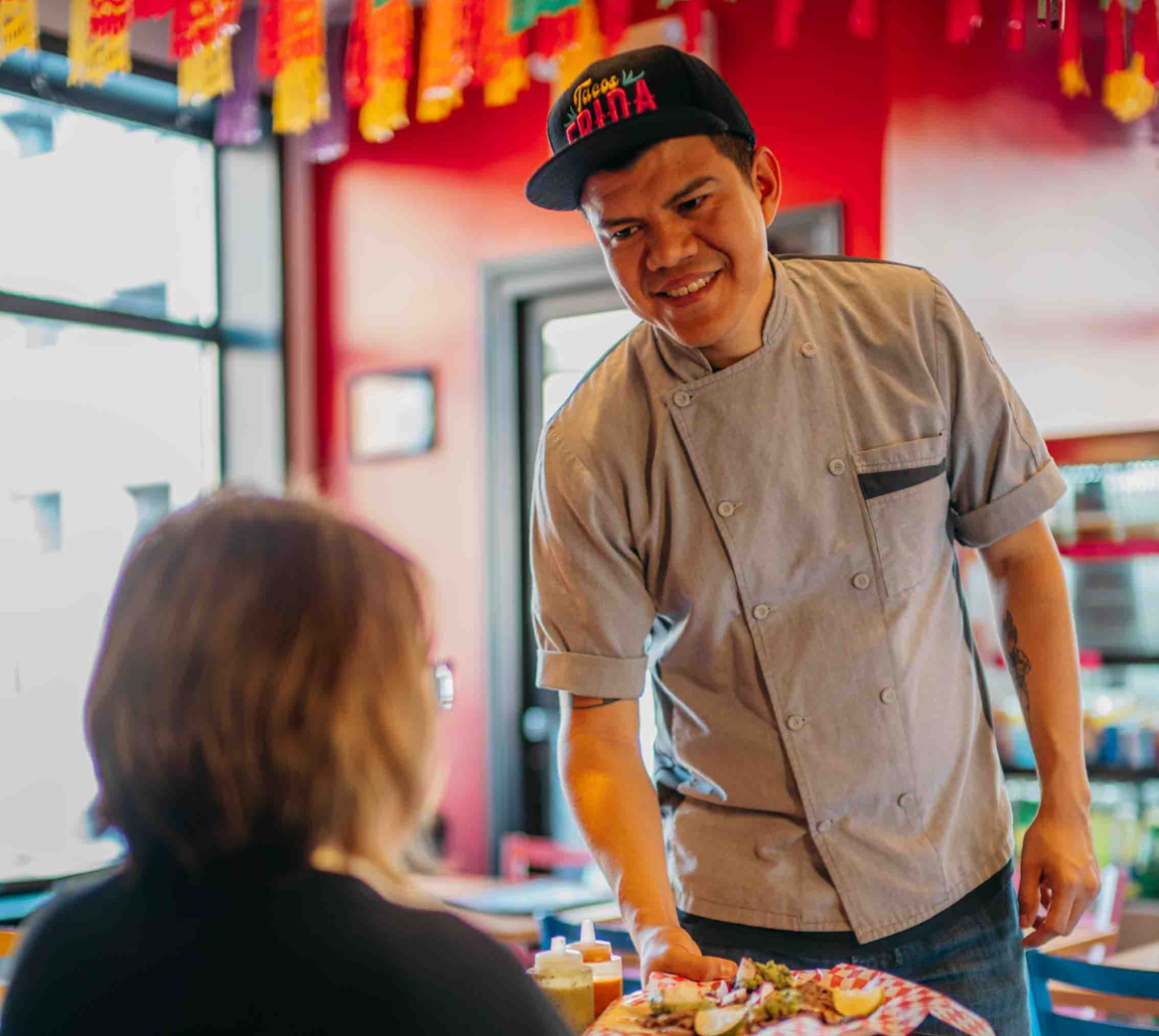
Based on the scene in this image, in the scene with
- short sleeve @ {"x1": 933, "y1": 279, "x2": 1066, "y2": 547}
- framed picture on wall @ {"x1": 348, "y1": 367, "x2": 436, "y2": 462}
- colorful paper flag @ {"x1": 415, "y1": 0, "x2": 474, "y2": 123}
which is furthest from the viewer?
framed picture on wall @ {"x1": 348, "y1": 367, "x2": 436, "y2": 462}

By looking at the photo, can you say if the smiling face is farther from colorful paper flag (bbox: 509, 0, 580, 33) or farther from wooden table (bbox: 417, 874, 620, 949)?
colorful paper flag (bbox: 509, 0, 580, 33)

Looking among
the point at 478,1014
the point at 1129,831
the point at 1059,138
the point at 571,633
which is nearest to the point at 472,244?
the point at 1059,138

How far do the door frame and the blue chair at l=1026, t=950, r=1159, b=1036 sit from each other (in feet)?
9.36

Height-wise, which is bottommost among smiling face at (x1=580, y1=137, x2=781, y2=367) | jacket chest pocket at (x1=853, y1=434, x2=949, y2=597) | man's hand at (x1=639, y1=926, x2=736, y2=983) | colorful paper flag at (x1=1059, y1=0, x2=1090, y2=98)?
man's hand at (x1=639, y1=926, x2=736, y2=983)

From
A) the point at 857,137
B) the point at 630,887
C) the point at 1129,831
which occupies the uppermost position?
the point at 857,137

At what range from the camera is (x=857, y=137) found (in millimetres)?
3805

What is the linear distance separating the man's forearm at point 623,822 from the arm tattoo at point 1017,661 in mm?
436

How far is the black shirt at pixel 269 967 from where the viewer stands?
819mm

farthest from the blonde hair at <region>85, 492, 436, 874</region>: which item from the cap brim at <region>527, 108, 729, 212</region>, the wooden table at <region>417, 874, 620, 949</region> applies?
the wooden table at <region>417, 874, 620, 949</region>

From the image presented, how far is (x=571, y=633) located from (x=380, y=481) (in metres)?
3.50

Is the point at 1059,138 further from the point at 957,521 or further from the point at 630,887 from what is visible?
the point at 630,887

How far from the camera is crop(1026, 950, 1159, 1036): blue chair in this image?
1.70 meters

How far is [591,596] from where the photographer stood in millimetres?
1555

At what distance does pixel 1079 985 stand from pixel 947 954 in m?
0.43
